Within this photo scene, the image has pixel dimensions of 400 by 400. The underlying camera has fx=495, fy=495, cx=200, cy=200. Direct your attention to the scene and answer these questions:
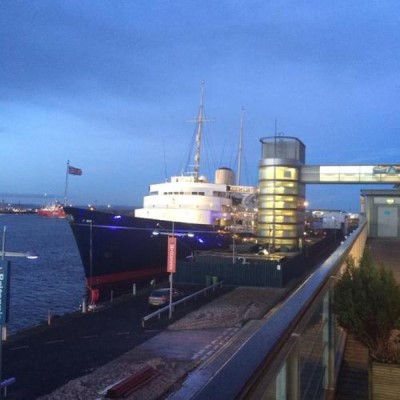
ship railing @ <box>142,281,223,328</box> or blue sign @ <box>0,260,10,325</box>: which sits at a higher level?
blue sign @ <box>0,260,10,325</box>

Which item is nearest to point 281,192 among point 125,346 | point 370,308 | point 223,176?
point 223,176

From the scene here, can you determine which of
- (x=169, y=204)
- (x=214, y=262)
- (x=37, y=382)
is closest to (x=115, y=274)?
(x=214, y=262)

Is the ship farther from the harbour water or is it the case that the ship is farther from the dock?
the dock

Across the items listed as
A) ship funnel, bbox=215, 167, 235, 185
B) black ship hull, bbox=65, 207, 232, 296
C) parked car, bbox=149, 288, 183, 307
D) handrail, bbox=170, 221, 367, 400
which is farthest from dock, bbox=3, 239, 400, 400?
ship funnel, bbox=215, 167, 235, 185

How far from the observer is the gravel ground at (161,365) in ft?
38.1

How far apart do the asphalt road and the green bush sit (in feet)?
31.0

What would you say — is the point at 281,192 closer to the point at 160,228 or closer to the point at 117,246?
the point at 160,228

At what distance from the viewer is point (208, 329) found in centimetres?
1784

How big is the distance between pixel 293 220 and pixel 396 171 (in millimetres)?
7043

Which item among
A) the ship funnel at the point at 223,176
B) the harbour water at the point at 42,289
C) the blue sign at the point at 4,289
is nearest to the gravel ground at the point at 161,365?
the blue sign at the point at 4,289

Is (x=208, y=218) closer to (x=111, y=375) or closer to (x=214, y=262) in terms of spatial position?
(x=214, y=262)

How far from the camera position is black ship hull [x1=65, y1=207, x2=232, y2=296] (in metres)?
30.4

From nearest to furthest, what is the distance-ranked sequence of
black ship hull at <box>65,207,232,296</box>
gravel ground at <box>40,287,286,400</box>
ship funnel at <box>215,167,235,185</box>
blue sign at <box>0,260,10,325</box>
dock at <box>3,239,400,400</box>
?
gravel ground at <box>40,287,286,400</box>, dock at <box>3,239,400,400</box>, blue sign at <box>0,260,10,325</box>, black ship hull at <box>65,207,232,296</box>, ship funnel at <box>215,167,235,185</box>

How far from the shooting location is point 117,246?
103 feet
